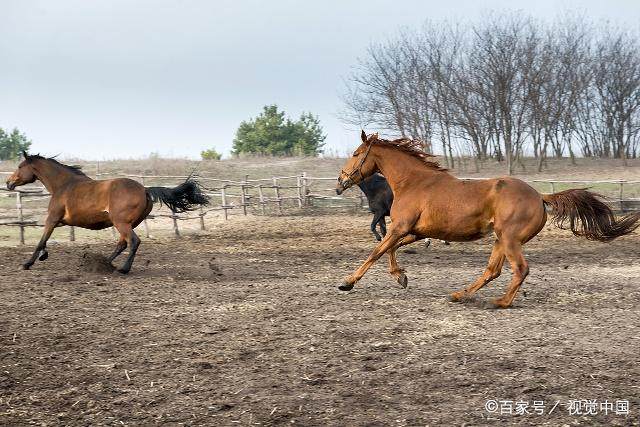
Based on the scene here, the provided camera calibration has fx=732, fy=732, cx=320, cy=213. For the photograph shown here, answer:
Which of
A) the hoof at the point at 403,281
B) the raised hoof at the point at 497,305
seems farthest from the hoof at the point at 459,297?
the hoof at the point at 403,281

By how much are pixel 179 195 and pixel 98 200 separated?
1.19 metres

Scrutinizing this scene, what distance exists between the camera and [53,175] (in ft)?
34.7

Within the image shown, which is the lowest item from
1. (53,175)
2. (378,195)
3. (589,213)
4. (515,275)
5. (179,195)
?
(515,275)

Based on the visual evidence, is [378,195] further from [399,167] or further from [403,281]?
[403,281]

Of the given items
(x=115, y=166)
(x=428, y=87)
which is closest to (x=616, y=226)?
(x=428, y=87)

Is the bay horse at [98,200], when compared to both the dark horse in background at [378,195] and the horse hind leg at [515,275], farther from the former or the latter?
the horse hind leg at [515,275]

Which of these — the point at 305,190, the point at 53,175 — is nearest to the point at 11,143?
the point at 305,190

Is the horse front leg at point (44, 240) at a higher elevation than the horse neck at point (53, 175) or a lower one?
lower

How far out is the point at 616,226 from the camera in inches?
297

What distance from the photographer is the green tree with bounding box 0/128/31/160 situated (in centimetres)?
5081

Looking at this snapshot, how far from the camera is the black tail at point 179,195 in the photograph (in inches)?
413

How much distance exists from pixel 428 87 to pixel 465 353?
3140 centimetres

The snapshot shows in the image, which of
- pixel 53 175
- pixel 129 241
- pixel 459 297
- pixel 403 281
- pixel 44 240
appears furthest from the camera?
pixel 53 175

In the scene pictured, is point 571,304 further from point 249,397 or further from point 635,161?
point 635,161
